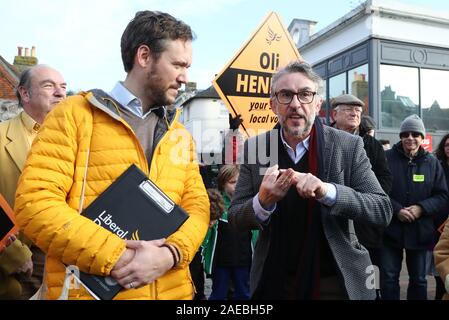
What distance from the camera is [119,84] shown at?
2.14 meters

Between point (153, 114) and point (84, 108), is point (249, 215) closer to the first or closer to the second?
point (153, 114)

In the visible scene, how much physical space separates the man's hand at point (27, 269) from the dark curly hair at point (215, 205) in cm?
215

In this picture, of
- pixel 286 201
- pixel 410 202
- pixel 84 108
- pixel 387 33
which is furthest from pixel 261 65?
pixel 387 33

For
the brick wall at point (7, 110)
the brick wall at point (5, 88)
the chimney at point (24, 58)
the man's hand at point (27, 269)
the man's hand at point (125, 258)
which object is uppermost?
the chimney at point (24, 58)

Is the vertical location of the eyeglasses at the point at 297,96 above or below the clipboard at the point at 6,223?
above

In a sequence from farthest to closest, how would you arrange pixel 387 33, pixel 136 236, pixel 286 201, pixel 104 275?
1. pixel 387 33
2. pixel 286 201
3. pixel 136 236
4. pixel 104 275

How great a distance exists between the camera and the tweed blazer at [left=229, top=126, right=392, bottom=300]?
2105 millimetres

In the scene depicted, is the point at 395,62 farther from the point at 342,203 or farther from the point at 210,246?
the point at 342,203

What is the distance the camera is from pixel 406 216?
15.4ft

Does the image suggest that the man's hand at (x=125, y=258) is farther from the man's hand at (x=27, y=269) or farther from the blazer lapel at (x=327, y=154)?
the man's hand at (x=27, y=269)

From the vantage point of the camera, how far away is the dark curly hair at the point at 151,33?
6.82 ft

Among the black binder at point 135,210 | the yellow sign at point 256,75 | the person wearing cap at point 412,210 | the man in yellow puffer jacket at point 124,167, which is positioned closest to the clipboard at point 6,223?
the man in yellow puffer jacket at point 124,167
